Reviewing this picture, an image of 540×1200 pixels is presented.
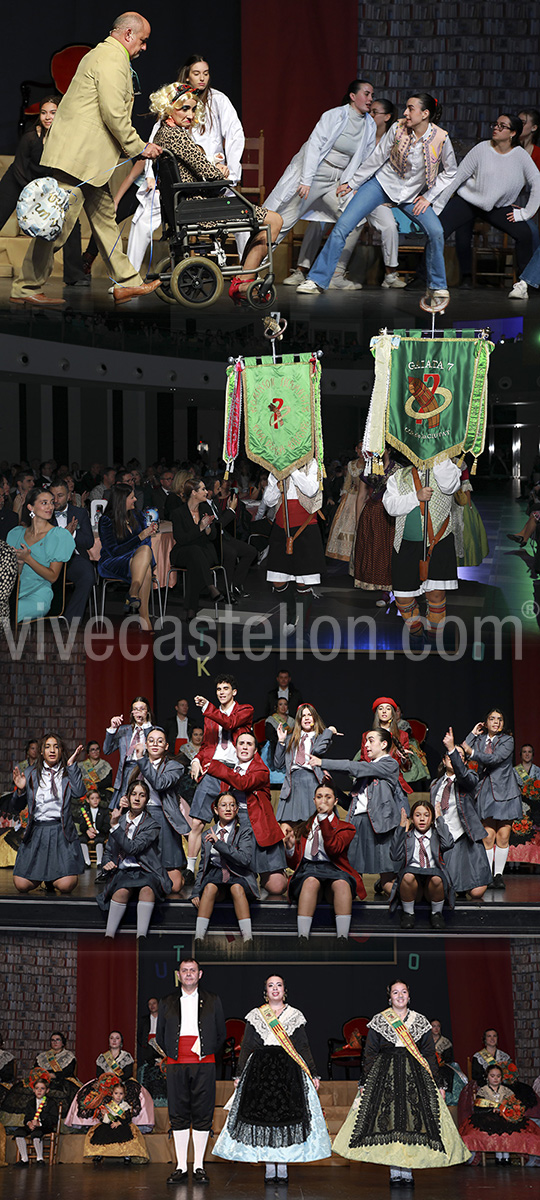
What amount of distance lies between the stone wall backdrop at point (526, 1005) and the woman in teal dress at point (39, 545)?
4209mm

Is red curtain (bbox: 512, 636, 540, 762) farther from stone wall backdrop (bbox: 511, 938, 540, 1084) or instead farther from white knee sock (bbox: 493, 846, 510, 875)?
white knee sock (bbox: 493, 846, 510, 875)

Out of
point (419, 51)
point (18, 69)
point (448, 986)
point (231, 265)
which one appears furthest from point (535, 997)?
point (18, 69)

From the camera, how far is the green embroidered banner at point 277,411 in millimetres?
10086

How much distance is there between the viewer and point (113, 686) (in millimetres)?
11523

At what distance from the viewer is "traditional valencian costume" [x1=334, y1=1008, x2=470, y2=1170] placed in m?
8.05

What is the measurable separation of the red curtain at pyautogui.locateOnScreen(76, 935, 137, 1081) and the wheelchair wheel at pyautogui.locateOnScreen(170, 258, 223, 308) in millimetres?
4531

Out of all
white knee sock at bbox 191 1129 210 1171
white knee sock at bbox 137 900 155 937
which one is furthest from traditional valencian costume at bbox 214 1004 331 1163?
white knee sock at bbox 137 900 155 937

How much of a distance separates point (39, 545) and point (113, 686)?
2050 mm

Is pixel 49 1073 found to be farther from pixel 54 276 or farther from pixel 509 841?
pixel 54 276

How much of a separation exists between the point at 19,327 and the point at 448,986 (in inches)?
213

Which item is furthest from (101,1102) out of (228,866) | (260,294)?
(260,294)

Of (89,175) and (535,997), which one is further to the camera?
(535,997)

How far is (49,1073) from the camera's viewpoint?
384 inches

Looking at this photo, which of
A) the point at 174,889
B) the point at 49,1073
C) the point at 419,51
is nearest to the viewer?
the point at 174,889
